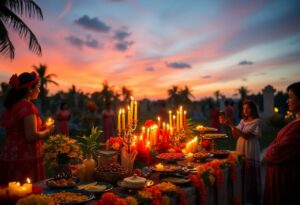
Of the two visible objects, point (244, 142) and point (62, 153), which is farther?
point (244, 142)

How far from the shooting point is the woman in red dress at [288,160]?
13.5 feet

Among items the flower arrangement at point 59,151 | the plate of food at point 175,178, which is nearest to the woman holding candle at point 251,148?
the plate of food at point 175,178

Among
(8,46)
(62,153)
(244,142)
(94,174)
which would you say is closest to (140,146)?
(94,174)

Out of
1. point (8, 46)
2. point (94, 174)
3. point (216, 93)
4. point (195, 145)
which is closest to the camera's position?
point (94, 174)

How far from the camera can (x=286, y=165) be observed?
424 cm

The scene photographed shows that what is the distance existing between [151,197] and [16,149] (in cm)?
187

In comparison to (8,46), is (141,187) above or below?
below

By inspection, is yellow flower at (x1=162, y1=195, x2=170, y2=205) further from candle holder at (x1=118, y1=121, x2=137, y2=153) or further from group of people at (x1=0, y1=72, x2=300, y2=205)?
group of people at (x1=0, y1=72, x2=300, y2=205)

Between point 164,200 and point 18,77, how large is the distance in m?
2.29

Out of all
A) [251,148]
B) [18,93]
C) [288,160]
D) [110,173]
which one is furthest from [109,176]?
[251,148]

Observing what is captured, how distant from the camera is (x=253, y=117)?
6.12 meters

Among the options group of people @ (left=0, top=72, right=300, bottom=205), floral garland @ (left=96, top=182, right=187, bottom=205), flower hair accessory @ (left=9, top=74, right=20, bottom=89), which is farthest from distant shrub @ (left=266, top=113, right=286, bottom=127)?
flower hair accessory @ (left=9, top=74, right=20, bottom=89)

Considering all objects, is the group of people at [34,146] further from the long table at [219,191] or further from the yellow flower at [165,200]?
the yellow flower at [165,200]

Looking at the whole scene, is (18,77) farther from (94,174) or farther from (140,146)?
(140,146)
